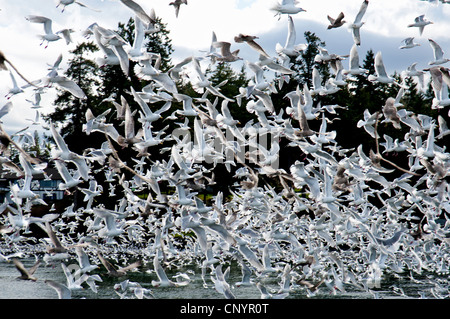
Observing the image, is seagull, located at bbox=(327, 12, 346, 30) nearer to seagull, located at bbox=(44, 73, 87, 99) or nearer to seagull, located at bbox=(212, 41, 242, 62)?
seagull, located at bbox=(212, 41, 242, 62)

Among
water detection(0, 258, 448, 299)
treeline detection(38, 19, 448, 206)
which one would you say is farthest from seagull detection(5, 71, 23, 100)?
treeline detection(38, 19, 448, 206)

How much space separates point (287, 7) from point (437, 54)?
2.52 m

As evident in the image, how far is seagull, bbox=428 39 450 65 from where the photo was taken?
25.1 ft

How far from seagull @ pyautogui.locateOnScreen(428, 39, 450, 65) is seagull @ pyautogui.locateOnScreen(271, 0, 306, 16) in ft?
6.93

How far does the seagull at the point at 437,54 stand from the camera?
302 inches

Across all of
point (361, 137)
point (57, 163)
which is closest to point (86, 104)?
point (361, 137)

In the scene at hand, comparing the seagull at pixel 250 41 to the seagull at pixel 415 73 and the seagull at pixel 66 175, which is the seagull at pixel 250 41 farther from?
the seagull at pixel 66 175

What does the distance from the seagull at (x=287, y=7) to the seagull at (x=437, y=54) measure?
6.93 feet

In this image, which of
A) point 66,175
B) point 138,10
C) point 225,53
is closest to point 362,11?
point 225,53

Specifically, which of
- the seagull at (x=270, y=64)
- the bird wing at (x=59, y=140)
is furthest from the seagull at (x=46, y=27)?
the seagull at (x=270, y=64)
